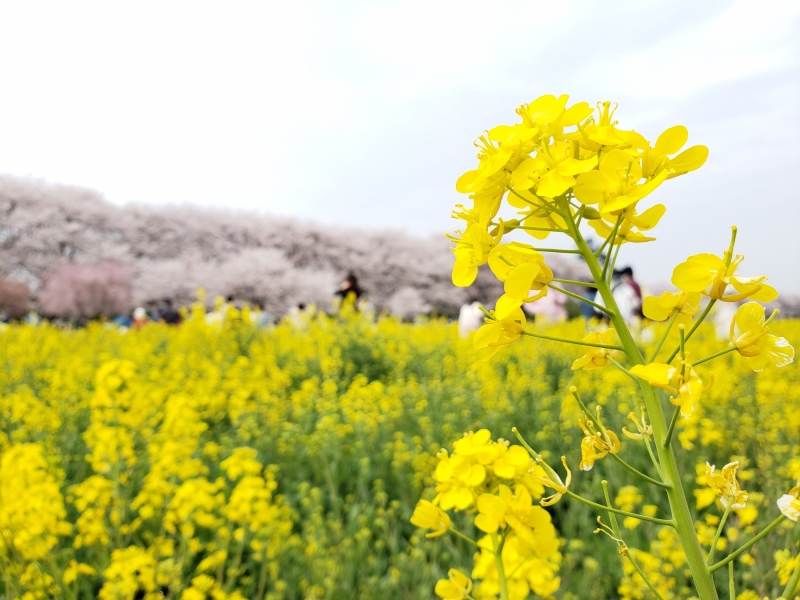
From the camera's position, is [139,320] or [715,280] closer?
[715,280]

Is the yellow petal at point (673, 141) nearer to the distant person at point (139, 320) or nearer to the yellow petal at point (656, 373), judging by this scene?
the yellow petal at point (656, 373)

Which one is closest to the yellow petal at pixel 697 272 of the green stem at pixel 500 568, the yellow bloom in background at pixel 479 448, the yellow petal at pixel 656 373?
the yellow petal at pixel 656 373

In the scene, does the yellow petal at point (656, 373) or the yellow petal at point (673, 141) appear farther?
the yellow petal at point (673, 141)

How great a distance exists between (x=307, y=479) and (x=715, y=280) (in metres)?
3.31

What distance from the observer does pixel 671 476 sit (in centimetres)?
70

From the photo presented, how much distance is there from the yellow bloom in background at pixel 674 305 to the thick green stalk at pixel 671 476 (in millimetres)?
112

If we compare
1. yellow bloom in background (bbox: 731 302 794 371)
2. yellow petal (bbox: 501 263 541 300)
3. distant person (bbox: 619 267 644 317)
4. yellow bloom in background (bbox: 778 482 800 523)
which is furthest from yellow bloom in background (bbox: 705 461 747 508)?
distant person (bbox: 619 267 644 317)

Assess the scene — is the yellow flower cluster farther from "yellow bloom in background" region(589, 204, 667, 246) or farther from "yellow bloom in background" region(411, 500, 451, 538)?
"yellow bloom in background" region(589, 204, 667, 246)

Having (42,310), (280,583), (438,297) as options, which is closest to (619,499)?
(280,583)

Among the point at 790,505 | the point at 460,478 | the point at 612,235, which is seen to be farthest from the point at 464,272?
the point at 790,505

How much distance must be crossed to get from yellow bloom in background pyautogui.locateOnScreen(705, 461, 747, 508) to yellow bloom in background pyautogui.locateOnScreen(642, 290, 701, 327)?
0.21m

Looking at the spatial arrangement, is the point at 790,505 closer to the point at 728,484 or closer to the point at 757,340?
the point at 728,484

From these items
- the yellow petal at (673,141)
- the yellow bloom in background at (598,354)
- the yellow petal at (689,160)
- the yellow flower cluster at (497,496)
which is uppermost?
the yellow petal at (673,141)

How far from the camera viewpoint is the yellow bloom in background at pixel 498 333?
0.80 metres
